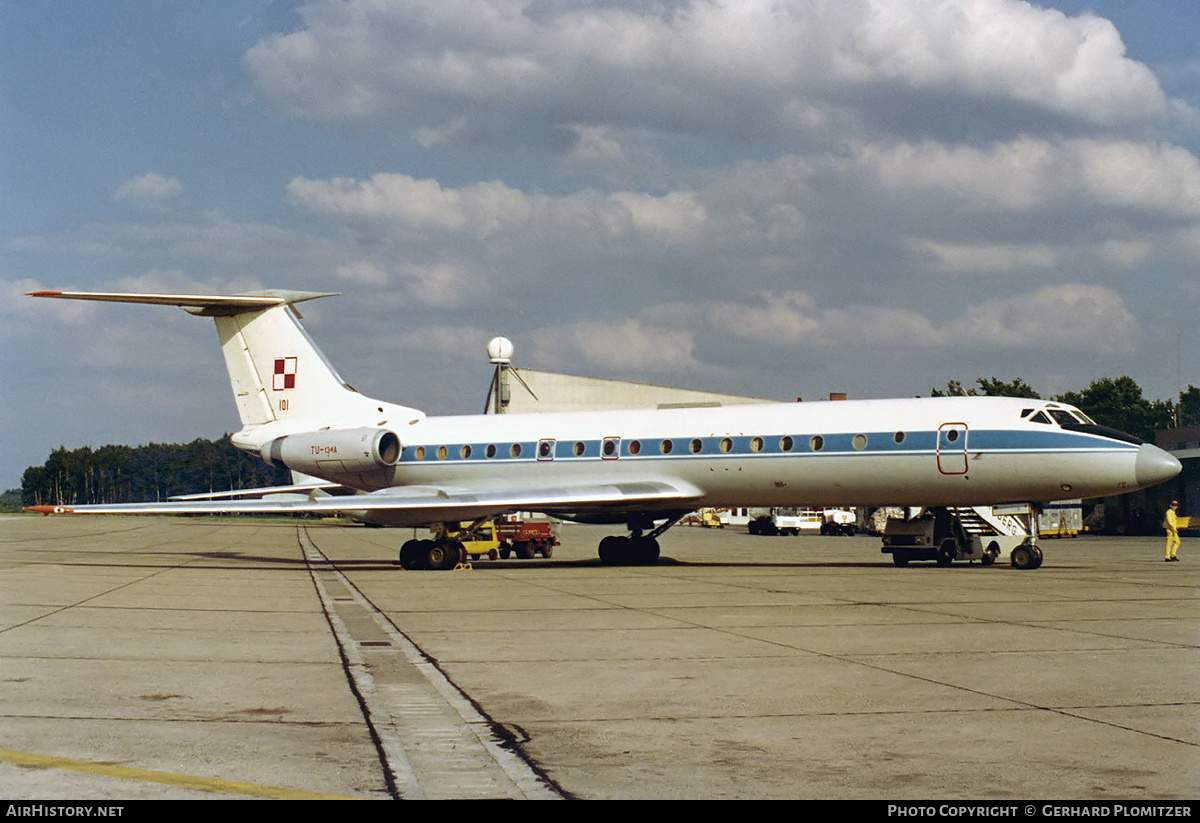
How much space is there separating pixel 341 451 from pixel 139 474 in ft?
471

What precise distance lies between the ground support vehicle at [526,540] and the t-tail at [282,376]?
5.59 metres

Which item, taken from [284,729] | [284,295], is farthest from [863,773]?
[284,295]

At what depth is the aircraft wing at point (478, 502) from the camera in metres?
24.7

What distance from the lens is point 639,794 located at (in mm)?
5695

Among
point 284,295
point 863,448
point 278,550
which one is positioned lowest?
point 278,550

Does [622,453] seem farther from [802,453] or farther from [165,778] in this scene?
[165,778]

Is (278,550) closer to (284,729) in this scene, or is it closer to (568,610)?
(568,610)

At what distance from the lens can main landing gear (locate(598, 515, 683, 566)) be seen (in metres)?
28.5

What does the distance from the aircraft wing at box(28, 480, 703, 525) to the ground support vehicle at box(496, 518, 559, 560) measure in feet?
24.8

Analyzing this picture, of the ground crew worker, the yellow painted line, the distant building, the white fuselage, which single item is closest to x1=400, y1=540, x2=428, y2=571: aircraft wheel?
the white fuselage

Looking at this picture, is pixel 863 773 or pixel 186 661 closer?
pixel 863 773

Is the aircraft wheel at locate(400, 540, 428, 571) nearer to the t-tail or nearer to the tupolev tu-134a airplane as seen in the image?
the tupolev tu-134a airplane

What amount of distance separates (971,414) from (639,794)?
19423 millimetres

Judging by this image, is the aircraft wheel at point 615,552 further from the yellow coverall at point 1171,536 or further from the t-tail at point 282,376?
the yellow coverall at point 1171,536
